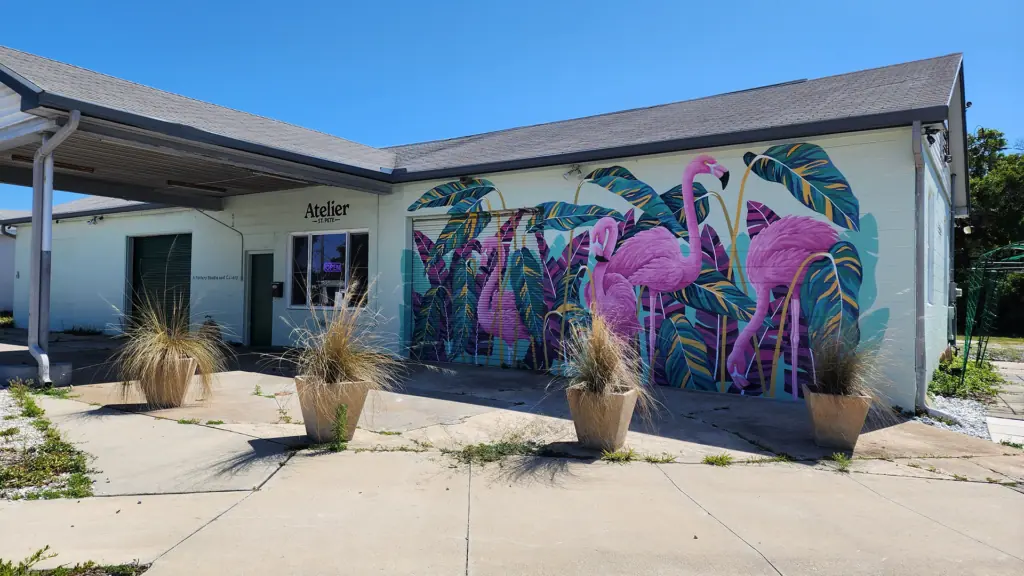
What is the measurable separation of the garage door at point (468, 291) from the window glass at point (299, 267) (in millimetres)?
3187

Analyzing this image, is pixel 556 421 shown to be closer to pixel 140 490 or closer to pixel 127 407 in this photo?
pixel 140 490

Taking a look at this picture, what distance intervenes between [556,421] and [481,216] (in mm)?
Answer: 5288

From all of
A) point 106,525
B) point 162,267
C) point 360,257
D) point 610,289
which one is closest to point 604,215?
point 610,289

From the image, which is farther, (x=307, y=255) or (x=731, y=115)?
(x=307, y=255)

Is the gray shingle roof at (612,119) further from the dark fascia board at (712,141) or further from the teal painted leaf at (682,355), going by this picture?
the teal painted leaf at (682,355)

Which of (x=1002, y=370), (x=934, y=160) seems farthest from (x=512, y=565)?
(x=1002, y=370)

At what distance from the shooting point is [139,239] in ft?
57.2

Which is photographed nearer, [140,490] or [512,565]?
[512,565]

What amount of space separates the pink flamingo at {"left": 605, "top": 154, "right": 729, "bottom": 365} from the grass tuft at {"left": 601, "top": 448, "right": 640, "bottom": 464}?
397cm

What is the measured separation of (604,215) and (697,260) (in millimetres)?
1683

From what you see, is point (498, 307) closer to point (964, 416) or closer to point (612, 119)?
point (612, 119)

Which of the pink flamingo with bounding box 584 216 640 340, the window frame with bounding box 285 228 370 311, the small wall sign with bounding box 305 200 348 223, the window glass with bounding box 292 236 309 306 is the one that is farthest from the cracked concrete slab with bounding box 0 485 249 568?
the window glass with bounding box 292 236 309 306

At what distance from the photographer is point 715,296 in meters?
8.95

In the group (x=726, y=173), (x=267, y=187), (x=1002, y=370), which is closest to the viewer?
(x=726, y=173)
